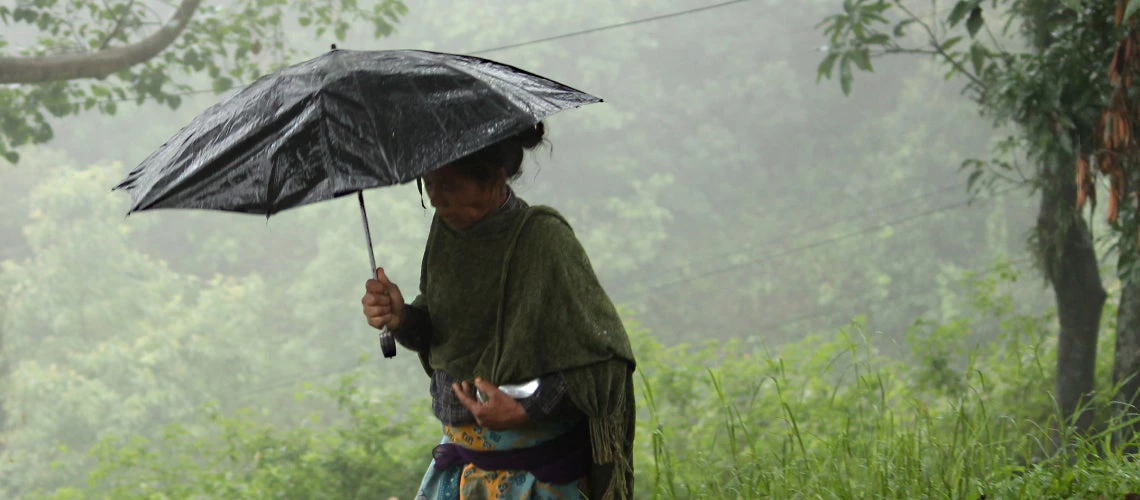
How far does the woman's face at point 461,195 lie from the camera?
5.16ft

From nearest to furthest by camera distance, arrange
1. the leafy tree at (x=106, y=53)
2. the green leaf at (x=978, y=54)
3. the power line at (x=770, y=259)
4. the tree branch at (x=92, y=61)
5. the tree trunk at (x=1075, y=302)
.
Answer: the green leaf at (x=978, y=54)
the tree trunk at (x=1075, y=302)
the tree branch at (x=92, y=61)
the leafy tree at (x=106, y=53)
the power line at (x=770, y=259)

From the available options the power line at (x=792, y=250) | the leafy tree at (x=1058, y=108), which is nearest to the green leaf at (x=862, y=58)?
the leafy tree at (x=1058, y=108)

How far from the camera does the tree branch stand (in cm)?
471

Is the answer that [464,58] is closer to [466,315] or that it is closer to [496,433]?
[466,315]

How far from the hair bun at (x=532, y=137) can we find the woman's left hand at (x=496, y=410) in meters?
0.36

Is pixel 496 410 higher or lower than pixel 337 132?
lower

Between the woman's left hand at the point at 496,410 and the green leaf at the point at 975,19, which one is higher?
the green leaf at the point at 975,19

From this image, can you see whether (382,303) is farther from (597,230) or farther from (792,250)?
(792,250)

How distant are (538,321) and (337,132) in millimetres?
Result: 391

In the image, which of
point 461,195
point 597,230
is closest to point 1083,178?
point 461,195

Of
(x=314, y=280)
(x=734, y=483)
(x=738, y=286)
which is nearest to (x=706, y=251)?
(x=738, y=286)

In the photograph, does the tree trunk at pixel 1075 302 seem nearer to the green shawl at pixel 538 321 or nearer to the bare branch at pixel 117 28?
the green shawl at pixel 538 321

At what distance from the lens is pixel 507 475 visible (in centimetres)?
164

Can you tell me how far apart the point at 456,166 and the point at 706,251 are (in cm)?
2337
